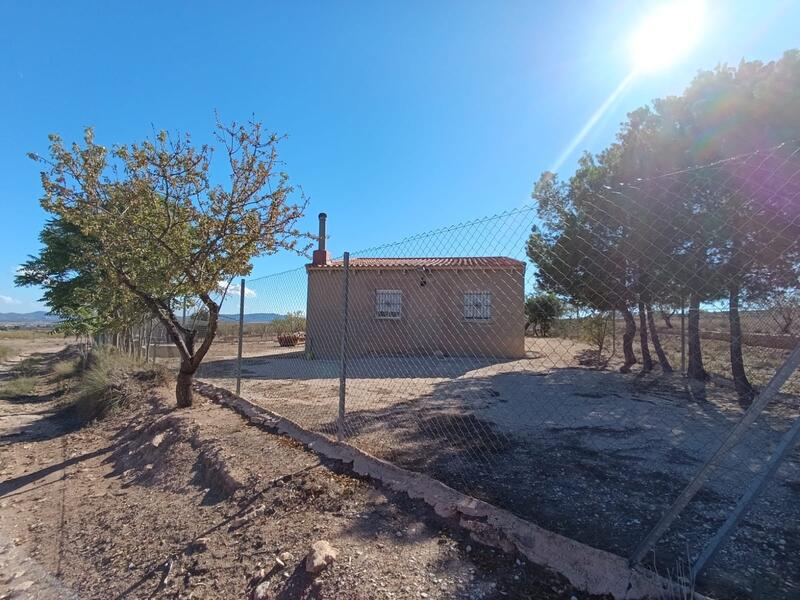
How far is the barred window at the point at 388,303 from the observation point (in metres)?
15.2

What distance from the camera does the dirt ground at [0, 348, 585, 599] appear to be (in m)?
2.45

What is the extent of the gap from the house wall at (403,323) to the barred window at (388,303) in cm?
13

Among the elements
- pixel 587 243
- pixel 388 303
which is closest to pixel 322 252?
pixel 388 303

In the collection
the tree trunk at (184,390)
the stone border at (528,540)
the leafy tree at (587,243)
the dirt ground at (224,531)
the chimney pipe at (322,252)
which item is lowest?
the dirt ground at (224,531)

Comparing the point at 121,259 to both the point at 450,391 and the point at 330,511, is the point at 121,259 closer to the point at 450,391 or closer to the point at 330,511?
the point at 330,511

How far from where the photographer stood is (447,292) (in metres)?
13.8

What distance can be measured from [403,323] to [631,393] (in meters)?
8.15

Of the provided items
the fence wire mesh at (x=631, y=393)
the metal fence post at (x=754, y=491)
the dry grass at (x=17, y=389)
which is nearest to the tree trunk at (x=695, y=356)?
the fence wire mesh at (x=631, y=393)

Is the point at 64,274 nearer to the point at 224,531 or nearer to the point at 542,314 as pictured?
the point at 224,531

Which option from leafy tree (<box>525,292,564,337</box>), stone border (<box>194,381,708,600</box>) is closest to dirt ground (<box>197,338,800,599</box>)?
stone border (<box>194,381,708,600</box>)

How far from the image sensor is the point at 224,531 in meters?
3.29

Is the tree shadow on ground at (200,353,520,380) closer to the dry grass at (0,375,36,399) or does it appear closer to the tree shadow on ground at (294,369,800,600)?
the tree shadow on ground at (294,369,800,600)

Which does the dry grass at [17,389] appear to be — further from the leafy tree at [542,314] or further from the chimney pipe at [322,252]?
the leafy tree at [542,314]

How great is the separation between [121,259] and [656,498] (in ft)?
22.3
